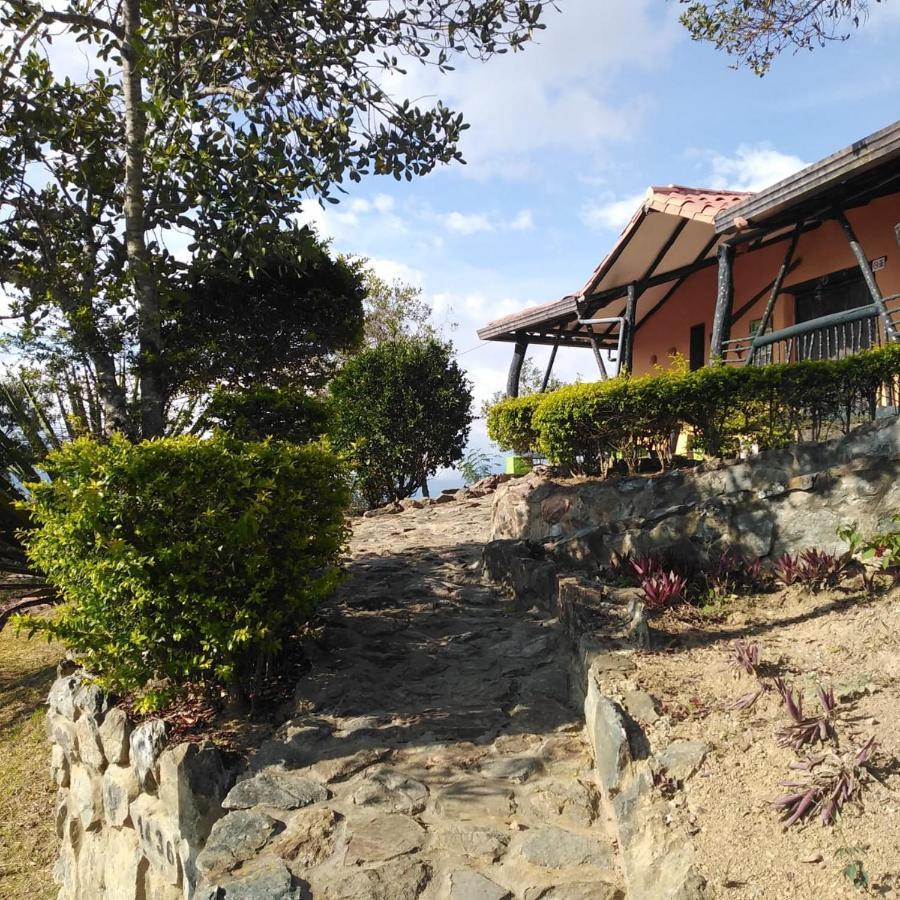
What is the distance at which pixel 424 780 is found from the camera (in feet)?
14.2

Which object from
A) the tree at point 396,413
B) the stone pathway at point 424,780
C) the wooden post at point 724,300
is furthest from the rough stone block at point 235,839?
the tree at point 396,413

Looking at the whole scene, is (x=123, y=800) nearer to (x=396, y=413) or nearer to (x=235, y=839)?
(x=235, y=839)

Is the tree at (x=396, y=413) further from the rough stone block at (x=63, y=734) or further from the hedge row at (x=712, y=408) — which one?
the rough stone block at (x=63, y=734)

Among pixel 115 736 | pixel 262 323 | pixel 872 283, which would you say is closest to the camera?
pixel 115 736

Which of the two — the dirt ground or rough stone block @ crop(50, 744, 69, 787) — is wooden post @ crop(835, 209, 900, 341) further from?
rough stone block @ crop(50, 744, 69, 787)

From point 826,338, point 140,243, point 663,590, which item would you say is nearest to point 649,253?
point 826,338

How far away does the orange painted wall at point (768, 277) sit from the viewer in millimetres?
11156

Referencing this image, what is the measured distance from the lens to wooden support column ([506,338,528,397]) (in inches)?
619

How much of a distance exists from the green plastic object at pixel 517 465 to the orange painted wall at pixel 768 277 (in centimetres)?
366

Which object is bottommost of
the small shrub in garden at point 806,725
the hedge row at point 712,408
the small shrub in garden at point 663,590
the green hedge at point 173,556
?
the small shrub in garden at point 806,725

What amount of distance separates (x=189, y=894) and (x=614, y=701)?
2.45m

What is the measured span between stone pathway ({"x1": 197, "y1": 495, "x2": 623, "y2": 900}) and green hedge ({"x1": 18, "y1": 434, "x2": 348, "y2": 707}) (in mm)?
711

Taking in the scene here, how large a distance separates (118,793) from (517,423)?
7487 mm

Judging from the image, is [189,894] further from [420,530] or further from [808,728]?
[420,530]
